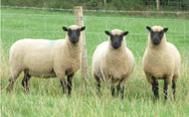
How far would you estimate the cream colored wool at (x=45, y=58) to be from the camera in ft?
34.0

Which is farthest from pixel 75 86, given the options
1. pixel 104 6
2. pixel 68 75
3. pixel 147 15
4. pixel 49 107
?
pixel 104 6

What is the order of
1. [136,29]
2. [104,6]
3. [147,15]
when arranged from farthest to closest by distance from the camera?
[104,6], [147,15], [136,29]

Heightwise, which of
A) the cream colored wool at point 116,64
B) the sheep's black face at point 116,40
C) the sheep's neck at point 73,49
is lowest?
the cream colored wool at point 116,64

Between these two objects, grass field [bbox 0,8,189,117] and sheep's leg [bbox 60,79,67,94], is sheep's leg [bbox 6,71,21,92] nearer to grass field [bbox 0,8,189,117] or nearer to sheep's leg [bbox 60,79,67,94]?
grass field [bbox 0,8,189,117]

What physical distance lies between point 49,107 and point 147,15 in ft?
77.8

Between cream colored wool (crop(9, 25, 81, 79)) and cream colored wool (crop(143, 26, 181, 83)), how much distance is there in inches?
54.2

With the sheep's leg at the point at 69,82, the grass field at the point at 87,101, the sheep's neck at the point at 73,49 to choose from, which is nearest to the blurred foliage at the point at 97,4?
the grass field at the point at 87,101

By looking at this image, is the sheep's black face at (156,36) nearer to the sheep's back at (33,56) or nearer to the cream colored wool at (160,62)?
the cream colored wool at (160,62)

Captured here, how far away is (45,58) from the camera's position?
34.7 ft

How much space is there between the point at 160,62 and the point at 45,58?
7.37ft

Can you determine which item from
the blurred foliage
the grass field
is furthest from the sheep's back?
the blurred foliage

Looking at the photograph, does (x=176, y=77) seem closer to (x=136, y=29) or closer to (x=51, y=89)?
(x=51, y=89)

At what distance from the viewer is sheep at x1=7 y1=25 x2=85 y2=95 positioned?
10.3 m

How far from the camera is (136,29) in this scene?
85.3ft
